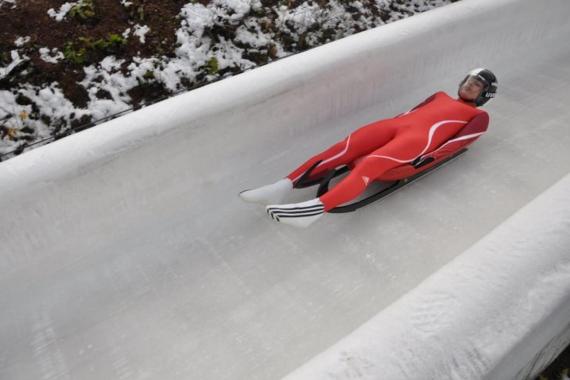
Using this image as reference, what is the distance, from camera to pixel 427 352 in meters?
1.33

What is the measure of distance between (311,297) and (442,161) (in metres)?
1.35

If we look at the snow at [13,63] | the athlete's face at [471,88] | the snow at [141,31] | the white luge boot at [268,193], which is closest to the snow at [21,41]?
the snow at [13,63]

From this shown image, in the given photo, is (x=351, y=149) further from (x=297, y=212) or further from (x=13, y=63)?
(x=13, y=63)

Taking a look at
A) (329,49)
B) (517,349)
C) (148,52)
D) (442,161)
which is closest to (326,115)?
(329,49)

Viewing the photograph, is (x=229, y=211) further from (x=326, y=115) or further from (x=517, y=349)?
(x=517, y=349)

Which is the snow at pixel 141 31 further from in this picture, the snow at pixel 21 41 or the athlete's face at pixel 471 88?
the athlete's face at pixel 471 88

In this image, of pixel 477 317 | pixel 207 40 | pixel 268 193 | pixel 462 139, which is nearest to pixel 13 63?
pixel 207 40

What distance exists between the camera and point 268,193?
244 centimetres

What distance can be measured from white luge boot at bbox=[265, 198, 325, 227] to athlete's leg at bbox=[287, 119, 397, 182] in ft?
0.96

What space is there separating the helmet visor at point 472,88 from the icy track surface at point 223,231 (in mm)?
385

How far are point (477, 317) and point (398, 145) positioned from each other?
137 cm

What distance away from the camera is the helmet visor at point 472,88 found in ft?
9.91

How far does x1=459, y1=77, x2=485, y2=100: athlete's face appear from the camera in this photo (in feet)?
9.93

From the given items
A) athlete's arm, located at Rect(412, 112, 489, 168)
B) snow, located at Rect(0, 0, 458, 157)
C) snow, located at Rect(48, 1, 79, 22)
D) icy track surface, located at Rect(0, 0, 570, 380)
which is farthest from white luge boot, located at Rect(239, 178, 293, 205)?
snow, located at Rect(48, 1, 79, 22)
